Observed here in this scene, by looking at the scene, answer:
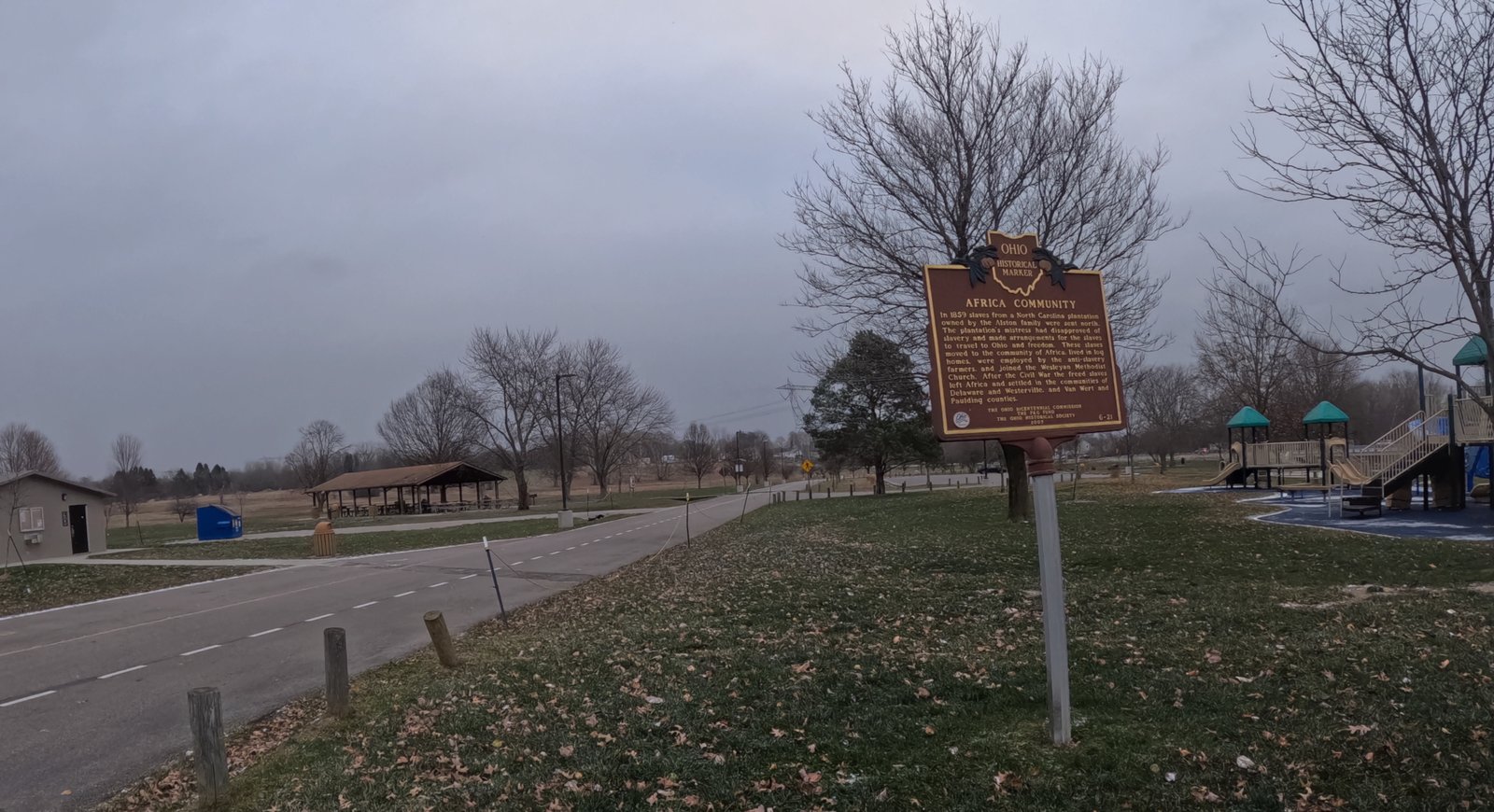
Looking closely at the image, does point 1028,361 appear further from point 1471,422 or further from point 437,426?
point 437,426

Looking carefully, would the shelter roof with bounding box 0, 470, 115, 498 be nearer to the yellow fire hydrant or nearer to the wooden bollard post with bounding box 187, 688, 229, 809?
the yellow fire hydrant

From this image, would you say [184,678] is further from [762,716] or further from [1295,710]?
[1295,710]

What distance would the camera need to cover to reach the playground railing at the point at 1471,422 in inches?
831

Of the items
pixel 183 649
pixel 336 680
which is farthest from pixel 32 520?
pixel 336 680

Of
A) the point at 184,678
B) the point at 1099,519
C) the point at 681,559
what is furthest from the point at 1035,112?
the point at 184,678

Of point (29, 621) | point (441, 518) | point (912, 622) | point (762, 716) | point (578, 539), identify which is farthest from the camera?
point (441, 518)

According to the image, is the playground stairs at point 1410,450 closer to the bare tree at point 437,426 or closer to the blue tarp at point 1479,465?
the blue tarp at point 1479,465

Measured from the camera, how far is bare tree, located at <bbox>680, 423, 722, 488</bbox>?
110m

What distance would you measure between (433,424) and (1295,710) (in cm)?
8803

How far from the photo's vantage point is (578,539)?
2947 cm

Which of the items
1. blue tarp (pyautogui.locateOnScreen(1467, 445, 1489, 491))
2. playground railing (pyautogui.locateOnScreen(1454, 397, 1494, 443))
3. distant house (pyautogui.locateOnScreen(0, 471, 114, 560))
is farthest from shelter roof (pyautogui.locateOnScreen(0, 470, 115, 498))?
blue tarp (pyautogui.locateOnScreen(1467, 445, 1489, 491))

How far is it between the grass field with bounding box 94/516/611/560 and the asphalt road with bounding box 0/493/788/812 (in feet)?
17.4

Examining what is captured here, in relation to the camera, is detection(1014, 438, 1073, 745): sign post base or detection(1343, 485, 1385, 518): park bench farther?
detection(1343, 485, 1385, 518): park bench

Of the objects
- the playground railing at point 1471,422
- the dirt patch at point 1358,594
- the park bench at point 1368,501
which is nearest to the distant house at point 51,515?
the dirt patch at point 1358,594
